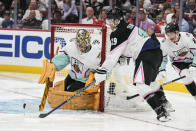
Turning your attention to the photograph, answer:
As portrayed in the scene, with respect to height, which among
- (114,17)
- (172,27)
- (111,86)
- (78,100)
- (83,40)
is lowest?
(78,100)

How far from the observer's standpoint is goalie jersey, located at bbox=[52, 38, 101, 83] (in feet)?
16.0

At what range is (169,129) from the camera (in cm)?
414

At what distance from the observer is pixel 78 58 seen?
4898 millimetres

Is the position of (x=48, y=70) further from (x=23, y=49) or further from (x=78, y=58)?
(x=23, y=49)

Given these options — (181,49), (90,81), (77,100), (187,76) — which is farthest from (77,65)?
(187,76)

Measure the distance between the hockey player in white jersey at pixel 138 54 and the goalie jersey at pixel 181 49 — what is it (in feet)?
2.52

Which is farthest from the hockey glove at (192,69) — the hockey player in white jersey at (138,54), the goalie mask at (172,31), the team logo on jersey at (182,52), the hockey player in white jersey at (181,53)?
the hockey player in white jersey at (138,54)

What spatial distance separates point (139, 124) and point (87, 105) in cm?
78

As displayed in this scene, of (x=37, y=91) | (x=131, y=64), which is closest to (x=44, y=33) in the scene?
(x=37, y=91)

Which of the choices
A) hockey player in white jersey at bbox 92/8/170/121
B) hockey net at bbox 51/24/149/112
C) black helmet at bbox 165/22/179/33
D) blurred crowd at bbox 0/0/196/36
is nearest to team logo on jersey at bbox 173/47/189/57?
black helmet at bbox 165/22/179/33

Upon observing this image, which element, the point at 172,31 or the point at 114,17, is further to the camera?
the point at 172,31

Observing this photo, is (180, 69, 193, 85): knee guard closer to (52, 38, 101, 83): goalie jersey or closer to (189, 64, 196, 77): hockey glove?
(189, 64, 196, 77): hockey glove

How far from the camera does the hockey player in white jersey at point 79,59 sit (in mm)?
4742

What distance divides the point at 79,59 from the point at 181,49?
119 centimetres
